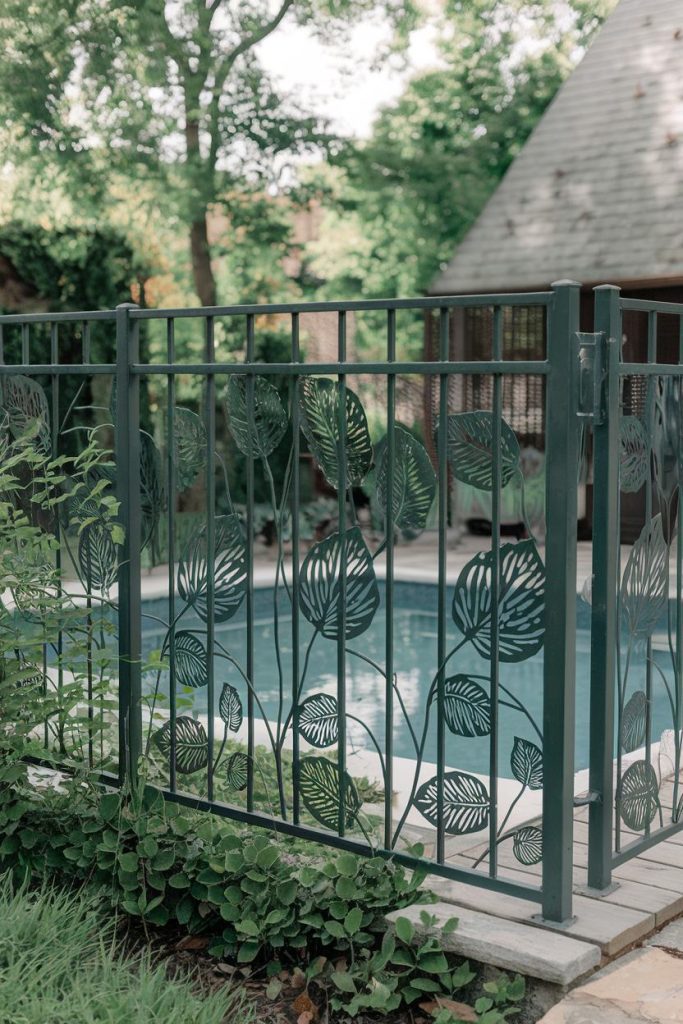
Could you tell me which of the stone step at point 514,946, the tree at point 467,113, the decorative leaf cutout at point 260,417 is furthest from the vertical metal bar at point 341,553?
the tree at point 467,113

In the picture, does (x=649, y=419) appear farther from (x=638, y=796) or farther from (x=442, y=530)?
(x=638, y=796)

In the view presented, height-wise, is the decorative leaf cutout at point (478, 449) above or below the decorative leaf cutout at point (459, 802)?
above

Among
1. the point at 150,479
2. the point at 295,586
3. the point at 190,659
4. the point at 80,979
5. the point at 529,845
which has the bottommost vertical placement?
the point at 80,979

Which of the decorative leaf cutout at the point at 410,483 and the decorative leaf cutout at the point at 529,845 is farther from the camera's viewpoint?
the decorative leaf cutout at the point at 410,483

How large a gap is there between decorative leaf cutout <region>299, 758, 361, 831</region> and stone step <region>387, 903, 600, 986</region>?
1.26 ft

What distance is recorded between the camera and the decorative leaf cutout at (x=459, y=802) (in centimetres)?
297

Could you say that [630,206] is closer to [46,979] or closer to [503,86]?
[503,86]

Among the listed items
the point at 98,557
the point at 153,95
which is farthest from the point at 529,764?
the point at 153,95

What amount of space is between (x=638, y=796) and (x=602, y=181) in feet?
34.1

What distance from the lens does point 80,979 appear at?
287cm

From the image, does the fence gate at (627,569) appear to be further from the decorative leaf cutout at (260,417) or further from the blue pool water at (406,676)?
the blue pool water at (406,676)

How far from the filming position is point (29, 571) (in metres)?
3.58

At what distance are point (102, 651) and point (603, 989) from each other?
173cm

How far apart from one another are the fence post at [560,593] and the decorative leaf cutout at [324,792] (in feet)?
2.09
